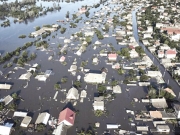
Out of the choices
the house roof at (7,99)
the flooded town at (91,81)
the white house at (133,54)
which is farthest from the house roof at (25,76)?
the white house at (133,54)

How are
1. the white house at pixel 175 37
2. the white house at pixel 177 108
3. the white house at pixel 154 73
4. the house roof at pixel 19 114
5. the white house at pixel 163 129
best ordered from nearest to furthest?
1. the white house at pixel 163 129
2. the white house at pixel 177 108
3. the house roof at pixel 19 114
4. the white house at pixel 154 73
5. the white house at pixel 175 37

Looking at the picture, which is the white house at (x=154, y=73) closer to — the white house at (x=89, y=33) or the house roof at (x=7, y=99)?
the house roof at (x=7, y=99)

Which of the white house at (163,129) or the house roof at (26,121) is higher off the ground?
the house roof at (26,121)

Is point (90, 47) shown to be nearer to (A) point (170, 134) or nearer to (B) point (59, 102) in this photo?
(B) point (59, 102)

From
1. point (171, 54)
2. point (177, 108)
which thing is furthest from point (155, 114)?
point (171, 54)

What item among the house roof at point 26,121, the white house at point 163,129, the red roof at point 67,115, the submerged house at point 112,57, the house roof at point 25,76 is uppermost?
the submerged house at point 112,57

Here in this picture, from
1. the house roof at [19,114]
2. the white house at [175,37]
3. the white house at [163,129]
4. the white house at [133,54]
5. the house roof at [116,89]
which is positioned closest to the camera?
the white house at [163,129]

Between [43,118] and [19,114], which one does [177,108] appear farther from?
[19,114]

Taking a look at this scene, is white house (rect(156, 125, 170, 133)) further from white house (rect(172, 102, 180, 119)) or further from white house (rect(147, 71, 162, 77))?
white house (rect(147, 71, 162, 77))

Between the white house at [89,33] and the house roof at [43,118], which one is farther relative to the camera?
the white house at [89,33]
